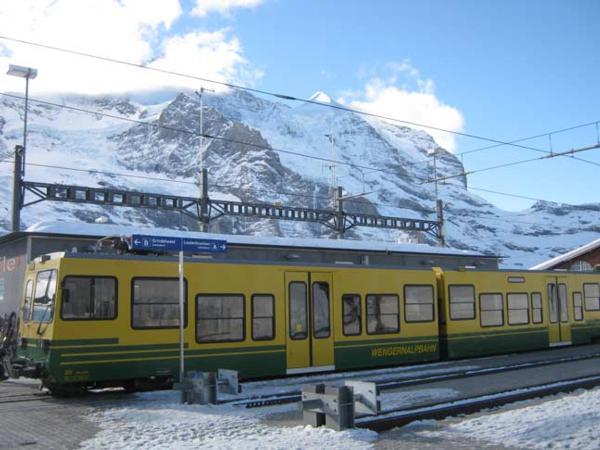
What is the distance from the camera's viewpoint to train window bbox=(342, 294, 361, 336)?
16.2 metres

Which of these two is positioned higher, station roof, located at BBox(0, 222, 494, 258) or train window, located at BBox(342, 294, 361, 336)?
station roof, located at BBox(0, 222, 494, 258)

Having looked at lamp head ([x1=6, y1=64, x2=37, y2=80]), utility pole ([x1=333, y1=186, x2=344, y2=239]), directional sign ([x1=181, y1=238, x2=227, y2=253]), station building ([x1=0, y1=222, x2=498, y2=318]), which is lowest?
directional sign ([x1=181, y1=238, x2=227, y2=253])

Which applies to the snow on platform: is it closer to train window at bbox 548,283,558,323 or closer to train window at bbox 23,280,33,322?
train window at bbox 23,280,33,322

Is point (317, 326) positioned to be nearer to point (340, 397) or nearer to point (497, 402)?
point (497, 402)

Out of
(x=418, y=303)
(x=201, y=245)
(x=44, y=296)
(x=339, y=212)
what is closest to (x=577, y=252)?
(x=339, y=212)

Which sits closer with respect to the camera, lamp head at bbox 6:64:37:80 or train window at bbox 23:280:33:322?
train window at bbox 23:280:33:322

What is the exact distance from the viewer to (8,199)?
14400 centimetres

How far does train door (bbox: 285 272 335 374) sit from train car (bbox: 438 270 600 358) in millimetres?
4258

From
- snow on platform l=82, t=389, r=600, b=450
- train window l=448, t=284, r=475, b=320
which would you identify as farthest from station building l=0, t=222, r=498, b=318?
snow on platform l=82, t=389, r=600, b=450

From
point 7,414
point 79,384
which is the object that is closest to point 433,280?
point 79,384

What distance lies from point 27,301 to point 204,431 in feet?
20.2

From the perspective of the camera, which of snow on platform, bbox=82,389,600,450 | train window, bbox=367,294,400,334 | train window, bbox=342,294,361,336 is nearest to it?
snow on platform, bbox=82,389,600,450

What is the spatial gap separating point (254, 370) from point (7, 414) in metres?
5.28

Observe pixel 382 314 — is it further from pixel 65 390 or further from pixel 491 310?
pixel 65 390
